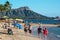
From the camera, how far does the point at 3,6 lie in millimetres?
84500

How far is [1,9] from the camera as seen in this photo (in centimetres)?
8062

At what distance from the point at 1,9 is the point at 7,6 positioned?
16.2 feet

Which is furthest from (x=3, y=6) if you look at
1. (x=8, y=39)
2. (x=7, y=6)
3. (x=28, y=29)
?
(x=8, y=39)

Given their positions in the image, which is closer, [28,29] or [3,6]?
[28,29]

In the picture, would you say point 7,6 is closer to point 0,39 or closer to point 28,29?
point 28,29

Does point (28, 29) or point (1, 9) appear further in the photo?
point (1, 9)

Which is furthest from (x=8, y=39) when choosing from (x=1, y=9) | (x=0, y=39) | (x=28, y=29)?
(x=1, y=9)

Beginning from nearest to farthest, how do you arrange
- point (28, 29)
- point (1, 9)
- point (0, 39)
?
point (0, 39) → point (28, 29) → point (1, 9)

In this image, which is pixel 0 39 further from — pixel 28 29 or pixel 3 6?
pixel 3 6

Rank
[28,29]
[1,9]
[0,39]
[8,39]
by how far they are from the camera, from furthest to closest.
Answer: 1. [1,9]
2. [28,29]
3. [8,39]
4. [0,39]

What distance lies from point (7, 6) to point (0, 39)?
65.7m

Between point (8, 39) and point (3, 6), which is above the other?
point (3, 6)

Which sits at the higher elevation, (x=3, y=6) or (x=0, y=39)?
(x=3, y=6)

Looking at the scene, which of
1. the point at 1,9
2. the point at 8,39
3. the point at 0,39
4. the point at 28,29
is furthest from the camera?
the point at 1,9
